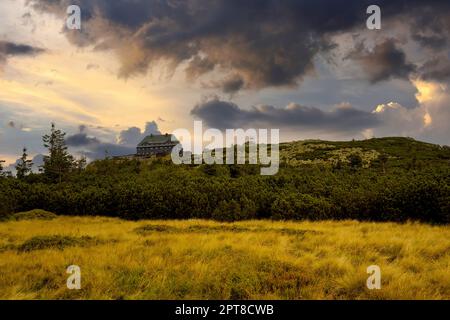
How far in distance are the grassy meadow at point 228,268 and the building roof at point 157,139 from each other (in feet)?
409

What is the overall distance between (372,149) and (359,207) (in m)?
66.1

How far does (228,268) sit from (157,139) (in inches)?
5246

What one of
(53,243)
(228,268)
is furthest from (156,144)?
(228,268)

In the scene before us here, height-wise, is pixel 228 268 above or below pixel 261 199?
below

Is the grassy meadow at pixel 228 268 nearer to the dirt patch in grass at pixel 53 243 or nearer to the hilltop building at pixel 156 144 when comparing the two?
the dirt patch in grass at pixel 53 243

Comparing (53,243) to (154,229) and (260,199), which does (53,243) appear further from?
(260,199)

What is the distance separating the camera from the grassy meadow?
8344mm

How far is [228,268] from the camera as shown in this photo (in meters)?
10.3

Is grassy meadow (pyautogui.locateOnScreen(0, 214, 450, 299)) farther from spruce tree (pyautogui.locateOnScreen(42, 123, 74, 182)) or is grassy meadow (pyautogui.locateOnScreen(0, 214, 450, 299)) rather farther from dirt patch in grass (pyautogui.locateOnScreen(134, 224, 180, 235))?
spruce tree (pyautogui.locateOnScreen(42, 123, 74, 182))

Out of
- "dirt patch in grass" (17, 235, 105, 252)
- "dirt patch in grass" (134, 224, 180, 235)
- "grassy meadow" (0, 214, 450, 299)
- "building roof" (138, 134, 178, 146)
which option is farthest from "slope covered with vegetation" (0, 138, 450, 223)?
"building roof" (138, 134, 178, 146)

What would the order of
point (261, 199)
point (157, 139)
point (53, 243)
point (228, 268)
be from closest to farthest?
1. point (228, 268)
2. point (53, 243)
3. point (261, 199)
4. point (157, 139)

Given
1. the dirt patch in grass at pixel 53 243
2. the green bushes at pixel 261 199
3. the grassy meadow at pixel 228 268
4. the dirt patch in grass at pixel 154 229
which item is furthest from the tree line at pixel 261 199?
the dirt patch in grass at pixel 53 243

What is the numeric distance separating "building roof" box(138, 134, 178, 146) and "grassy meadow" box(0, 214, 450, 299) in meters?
125

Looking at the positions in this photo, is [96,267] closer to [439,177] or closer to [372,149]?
[439,177]
